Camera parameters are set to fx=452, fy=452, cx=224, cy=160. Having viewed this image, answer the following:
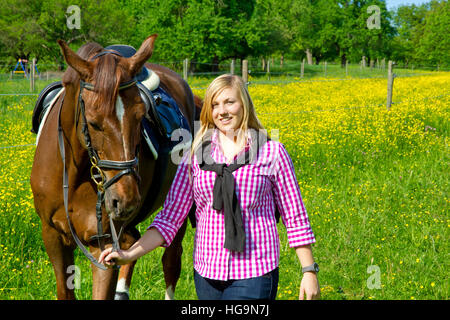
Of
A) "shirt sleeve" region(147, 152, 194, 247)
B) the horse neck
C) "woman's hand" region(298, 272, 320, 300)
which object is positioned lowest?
"woman's hand" region(298, 272, 320, 300)

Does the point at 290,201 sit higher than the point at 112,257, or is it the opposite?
the point at 290,201

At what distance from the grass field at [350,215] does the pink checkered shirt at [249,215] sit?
548 mm

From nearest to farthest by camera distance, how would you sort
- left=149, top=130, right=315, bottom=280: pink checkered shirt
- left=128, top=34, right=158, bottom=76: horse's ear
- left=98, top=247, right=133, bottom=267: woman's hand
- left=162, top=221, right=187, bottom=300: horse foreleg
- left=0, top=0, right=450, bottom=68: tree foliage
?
left=98, top=247, right=133, bottom=267: woman's hand → left=149, top=130, right=315, bottom=280: pink checkered shirt → left=128, top=34, right=158, bottom=76: horse's ear → left=162, top=221, right=187, bottom=300: horse foreleg → left=0, top=0, right=450, bottom=68: tree foliage

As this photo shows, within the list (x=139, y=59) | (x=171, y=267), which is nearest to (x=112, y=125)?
(x=139, y=59)

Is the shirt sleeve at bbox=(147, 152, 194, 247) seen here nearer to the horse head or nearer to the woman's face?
the horse head

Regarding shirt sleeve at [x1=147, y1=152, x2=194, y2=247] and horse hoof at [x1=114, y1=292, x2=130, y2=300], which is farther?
horse hoof at [x1=114, y1=292, x2=130, y2=300]

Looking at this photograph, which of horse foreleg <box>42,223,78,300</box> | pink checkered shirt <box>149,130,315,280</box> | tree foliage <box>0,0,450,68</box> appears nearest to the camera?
pink checkered shirt <box>149,130,315,280</box>

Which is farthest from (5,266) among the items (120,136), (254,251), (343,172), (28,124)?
(28,124)

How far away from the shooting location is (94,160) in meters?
2.25

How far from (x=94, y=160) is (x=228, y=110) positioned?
0.72 meters

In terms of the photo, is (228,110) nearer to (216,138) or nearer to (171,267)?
(216,138)

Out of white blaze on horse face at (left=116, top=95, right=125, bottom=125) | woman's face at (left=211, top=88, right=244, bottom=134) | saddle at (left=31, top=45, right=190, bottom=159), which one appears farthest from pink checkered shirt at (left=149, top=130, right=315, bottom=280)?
saddle at (left=31, top=45, right=190, bottom=159)

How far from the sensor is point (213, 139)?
2178 mm

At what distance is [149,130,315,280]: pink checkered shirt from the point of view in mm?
2012
